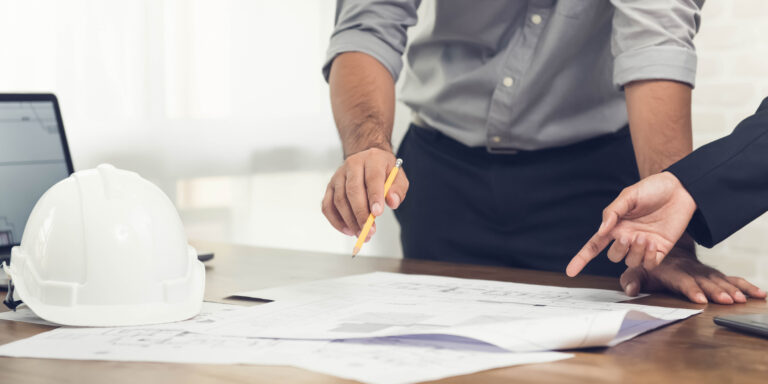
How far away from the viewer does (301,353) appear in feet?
2.06

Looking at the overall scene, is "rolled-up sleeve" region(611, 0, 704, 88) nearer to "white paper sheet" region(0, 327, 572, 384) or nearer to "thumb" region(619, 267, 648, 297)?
"thumb" region(619, 267, 648, 297)

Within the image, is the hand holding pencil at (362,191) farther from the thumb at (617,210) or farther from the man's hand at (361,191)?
the thumb at (617,210)

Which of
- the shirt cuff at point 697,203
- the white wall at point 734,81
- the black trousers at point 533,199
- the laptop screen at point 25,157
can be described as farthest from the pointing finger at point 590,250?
the white wall at point 734,81

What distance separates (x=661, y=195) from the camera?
86 centimetres

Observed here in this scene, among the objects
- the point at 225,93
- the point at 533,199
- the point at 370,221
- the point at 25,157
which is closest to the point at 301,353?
the point at 370,221

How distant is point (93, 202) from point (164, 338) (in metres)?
0.16

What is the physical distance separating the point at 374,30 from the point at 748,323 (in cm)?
85

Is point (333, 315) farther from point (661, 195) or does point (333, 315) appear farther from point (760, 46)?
point (760, 46)

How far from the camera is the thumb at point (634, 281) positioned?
0.91 m

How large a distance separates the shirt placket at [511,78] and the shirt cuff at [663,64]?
10.2 inches

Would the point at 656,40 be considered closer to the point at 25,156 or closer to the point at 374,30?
the point at 374,30

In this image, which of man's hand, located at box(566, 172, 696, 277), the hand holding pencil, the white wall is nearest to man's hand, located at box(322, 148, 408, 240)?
the hand holding pencil

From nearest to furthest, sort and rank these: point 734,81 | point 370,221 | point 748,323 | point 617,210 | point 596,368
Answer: point 596,368 → point 748,323 → point 617,210 → point 370,221 → point 734,81

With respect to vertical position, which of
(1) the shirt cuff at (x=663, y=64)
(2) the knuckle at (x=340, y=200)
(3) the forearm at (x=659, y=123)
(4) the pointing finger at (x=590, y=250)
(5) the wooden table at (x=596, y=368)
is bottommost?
(5) the wooden table at (x=596, y=368)
